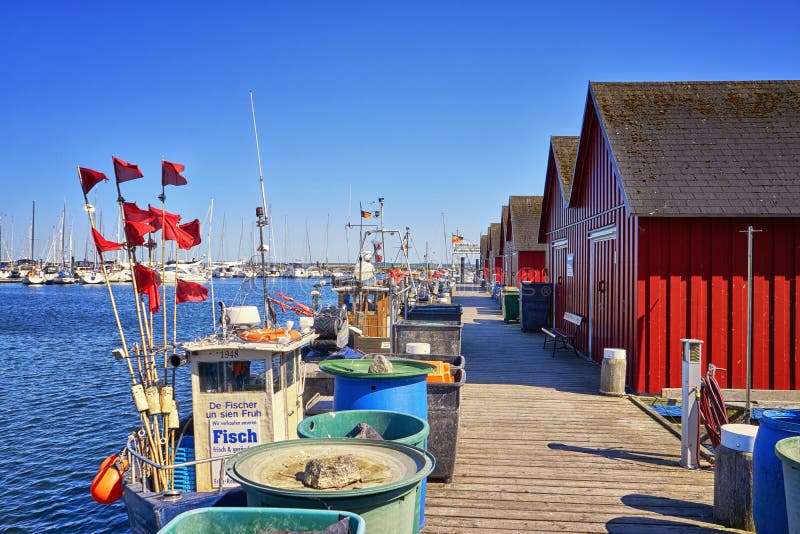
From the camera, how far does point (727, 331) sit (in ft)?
35.7

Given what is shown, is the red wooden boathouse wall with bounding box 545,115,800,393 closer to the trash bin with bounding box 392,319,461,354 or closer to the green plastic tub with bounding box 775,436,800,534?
the trash bin with bounding box 392,319,461,354

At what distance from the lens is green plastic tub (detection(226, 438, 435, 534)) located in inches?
131

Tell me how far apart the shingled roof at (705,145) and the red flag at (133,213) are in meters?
7.55

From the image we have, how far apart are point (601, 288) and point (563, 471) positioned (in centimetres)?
688

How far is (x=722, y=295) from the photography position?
→ 35.6 ft

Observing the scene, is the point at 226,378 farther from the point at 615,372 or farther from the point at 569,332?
the point at 569,332

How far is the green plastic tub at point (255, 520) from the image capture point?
310cm

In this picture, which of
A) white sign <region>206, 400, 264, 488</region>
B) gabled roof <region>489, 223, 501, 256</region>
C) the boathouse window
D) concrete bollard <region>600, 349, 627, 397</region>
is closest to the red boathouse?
concrete bollard <region>600, 349, 627, 397</region>

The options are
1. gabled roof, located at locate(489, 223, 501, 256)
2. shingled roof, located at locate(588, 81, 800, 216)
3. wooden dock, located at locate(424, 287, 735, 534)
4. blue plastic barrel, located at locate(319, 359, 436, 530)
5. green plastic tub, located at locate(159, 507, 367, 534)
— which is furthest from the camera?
gabled roof, located at locate(489, 223, 501, 256)

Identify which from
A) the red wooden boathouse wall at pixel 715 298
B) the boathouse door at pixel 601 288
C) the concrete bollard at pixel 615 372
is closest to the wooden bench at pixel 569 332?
the boathouse door at pixel 601 288

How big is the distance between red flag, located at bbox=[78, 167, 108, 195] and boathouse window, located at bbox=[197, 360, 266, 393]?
7.58 feet

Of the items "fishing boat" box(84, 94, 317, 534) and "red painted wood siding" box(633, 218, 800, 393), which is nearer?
"fishing boat" box(84, 94, 317, 534)

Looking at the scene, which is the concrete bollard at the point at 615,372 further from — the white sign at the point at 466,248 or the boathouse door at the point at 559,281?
the white sign at the point at 466,248

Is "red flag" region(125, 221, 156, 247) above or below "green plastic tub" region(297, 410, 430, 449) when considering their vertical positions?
above
